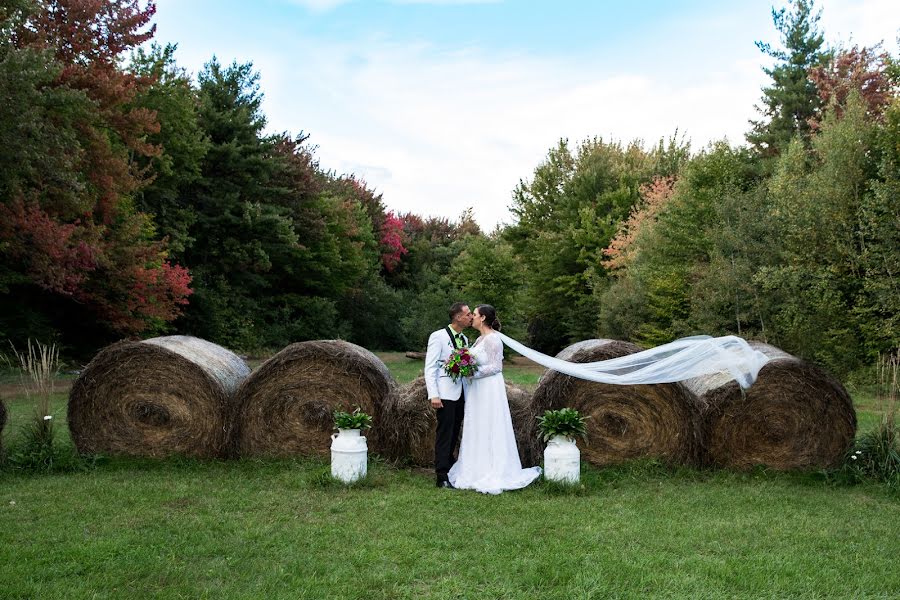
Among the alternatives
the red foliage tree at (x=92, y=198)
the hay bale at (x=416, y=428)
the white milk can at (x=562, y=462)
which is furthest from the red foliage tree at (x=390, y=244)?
the white milk can at (x=562, y=462)

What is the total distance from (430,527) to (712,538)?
7.42ft

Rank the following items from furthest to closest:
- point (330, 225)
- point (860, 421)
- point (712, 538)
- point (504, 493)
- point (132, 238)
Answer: point (330, 225) < point (132, 238) < point (860, 421) < point (504, 493) < point (712, 538)

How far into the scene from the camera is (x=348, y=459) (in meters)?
7.61

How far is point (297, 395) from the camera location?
8672 millimetres

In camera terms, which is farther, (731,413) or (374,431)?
(374,431)

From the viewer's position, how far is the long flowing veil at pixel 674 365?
308 inches

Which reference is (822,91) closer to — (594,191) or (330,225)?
(594,191)

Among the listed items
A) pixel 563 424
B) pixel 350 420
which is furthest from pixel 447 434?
pixel 563 424

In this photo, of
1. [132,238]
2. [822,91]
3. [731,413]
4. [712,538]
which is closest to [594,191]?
[822,91]

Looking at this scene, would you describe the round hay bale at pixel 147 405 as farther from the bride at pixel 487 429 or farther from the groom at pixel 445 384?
the bride at pixel 487 429

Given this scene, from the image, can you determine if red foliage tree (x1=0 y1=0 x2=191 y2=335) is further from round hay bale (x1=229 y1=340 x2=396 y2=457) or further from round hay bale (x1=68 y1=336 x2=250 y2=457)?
round hay bale (x1=229 y1=340 x2=396 y2=457)

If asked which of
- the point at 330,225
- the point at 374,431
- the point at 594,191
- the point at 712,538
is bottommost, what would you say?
the point at 712,538

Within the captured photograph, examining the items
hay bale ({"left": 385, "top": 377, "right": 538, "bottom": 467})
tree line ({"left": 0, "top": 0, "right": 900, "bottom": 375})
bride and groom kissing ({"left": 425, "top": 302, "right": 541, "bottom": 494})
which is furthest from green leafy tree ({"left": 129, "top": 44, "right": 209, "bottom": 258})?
bride and groom kissing ({"left": 425, "top": 302, "right": 541, "bottom": 494})

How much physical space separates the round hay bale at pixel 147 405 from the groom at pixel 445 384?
2599mm
